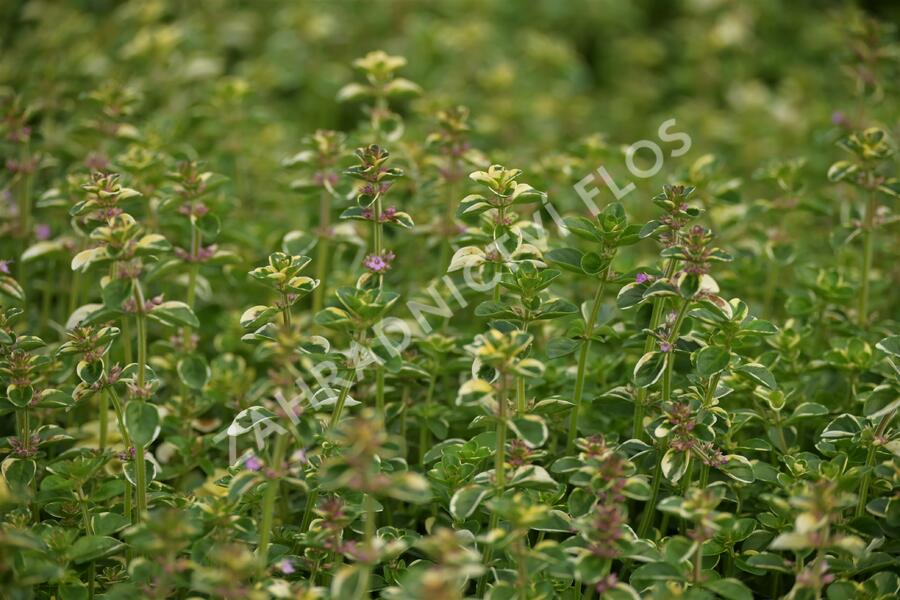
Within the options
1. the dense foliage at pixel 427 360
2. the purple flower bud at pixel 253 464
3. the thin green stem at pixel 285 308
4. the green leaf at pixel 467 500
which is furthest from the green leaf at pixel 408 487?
the thin green stem at pixel 285 308

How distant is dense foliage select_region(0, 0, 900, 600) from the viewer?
65.6 inches

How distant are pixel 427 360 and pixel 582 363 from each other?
0.40 meters

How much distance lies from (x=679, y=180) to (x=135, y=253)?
1553 mm

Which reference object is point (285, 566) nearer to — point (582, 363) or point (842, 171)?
point (582, 363)

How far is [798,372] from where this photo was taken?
7.35 feet

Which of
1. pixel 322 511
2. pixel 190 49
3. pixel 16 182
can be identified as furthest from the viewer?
pixel 190 49

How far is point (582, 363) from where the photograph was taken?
2002 millimetres

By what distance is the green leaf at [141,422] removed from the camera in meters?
1.74

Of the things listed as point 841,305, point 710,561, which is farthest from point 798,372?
point 710,561

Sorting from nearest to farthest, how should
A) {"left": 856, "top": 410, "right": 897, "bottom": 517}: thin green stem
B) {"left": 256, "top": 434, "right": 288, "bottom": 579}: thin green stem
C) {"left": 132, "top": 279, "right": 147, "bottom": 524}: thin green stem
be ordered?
{"left": 256, "top": 434, "right": 288, "bottom": 579}: thin green stem, {"left": 132, "top": 279, "right": 147, "bottom": 524}: thin green stem, {"left": 856, "top": 410, "right": 897, "bottom": 517}: thin green stem

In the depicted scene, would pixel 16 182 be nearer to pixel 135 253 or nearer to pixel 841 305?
pixel 135 253

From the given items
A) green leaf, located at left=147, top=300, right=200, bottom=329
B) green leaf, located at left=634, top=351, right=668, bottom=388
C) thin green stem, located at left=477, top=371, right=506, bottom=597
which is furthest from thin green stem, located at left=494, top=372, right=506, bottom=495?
green leaf, located at left=147, top=300, right=200, bottom=329

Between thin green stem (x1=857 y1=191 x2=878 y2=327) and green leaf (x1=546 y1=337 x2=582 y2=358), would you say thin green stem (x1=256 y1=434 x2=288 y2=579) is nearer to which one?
green leaf (x1=546 y1=337 x2=582 y2=358)

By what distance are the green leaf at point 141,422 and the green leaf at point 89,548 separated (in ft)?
0.64
